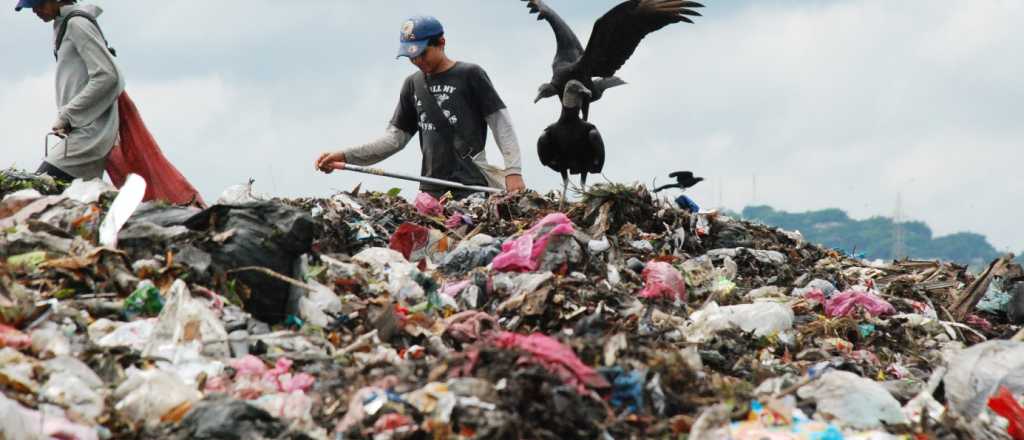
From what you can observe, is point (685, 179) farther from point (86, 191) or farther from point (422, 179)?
point (86, 191)

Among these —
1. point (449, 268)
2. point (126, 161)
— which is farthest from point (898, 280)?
point (126, 161)

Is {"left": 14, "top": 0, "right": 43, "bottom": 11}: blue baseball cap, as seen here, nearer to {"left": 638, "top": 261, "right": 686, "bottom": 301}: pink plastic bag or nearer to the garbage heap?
the garbage heap

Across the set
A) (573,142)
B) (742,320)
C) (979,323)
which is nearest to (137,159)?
(573,142)

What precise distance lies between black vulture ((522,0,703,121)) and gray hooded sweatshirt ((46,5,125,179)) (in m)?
3.69

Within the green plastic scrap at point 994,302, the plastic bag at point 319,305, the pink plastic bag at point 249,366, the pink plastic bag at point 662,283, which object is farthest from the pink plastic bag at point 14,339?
the green plastic scrap at point 994,302

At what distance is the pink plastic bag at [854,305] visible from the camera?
6.84 meters

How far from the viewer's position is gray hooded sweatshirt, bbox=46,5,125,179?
7.57m

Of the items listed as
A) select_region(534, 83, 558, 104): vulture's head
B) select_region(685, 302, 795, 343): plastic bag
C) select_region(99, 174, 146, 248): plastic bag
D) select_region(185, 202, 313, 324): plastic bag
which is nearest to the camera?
select_region(185, 202, 313, 324): plastic bag

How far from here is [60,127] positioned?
25.0ft

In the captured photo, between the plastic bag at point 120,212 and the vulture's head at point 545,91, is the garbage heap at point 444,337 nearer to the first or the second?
A: the plastic bag at point 120,212

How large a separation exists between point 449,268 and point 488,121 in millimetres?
2133

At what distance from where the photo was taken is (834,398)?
4539 mm

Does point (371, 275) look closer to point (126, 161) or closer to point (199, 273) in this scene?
point (199, 273)

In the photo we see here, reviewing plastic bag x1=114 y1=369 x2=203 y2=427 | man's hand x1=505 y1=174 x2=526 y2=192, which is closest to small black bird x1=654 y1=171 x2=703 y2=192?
man's hand x1=505 y1=174 x2=526 y2=192
